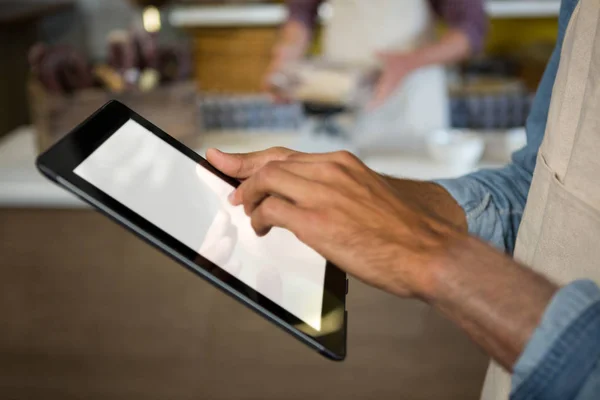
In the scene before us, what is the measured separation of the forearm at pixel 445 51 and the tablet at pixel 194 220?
45.1 inches

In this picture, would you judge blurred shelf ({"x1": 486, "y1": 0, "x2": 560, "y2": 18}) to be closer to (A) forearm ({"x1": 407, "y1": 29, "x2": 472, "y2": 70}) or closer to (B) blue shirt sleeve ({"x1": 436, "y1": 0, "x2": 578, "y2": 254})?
(A) forearm ({"x1": 407, "y1": 29, "x2": 472, "y2": 70})

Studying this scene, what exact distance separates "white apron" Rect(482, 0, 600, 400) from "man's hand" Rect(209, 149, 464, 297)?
5.8 inches

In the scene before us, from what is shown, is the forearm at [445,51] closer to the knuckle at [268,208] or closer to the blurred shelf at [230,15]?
the knuckle at [268,208]

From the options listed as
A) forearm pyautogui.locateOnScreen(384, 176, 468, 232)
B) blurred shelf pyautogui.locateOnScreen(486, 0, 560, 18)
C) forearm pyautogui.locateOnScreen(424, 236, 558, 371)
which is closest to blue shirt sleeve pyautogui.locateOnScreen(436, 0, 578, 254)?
forearm pyautogui.locateOnScreen(384, 176, 468, 232)

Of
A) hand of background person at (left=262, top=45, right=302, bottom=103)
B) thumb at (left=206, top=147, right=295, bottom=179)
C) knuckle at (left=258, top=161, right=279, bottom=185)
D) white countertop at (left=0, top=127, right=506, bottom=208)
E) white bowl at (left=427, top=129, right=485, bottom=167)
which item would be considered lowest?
white countertop at (left=0, top=127, right=506, bottom=208)

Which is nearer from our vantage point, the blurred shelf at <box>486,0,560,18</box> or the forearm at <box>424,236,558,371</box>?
the forearm at <box>424,236,558,371</box>

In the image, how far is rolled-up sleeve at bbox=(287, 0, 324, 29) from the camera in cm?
182

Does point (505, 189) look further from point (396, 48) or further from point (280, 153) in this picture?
point (396, 48)

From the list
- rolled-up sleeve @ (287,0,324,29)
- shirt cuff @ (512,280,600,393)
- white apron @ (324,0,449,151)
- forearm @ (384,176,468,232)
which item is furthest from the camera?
rolled-up sleeve @ (287,0,324,29)

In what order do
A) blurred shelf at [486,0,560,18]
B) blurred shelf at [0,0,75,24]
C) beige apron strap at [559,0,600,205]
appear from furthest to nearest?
A: blurred shelf at [486,0,560,18], blurred shelf at [0,0,75,24], beige apron strap at [559,0,600,205]

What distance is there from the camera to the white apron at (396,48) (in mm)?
1685

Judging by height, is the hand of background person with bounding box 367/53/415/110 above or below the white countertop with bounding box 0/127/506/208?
above

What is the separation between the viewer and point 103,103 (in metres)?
1.34

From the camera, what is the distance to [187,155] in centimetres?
60
